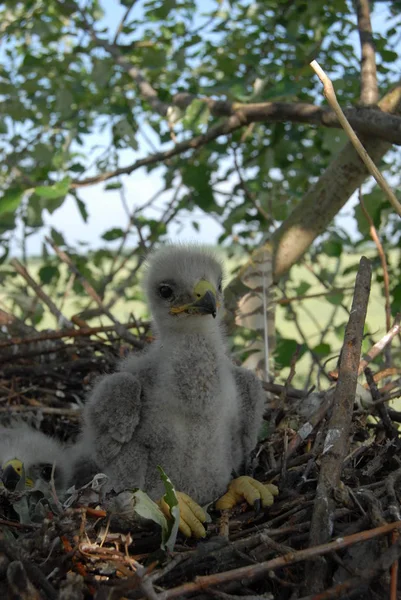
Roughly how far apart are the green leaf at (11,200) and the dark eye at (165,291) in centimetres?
113

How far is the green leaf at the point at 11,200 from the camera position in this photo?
3084mm

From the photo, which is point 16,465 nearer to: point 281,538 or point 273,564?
point 281,538

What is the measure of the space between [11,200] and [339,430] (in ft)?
6.78

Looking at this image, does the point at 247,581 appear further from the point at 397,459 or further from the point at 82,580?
the point at 397,459

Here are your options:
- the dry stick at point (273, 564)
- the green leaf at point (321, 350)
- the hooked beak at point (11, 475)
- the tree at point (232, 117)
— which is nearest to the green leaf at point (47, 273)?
the tree at point (232, 117)

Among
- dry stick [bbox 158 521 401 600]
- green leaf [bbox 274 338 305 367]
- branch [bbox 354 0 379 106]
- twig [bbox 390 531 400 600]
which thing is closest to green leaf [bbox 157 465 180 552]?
dry stick [bbox 158 521 401 600]

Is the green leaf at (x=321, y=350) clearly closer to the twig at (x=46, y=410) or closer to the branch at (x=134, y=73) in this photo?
the twig at (x=46, y=410)

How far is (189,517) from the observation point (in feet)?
6.29

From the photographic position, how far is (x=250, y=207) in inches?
173

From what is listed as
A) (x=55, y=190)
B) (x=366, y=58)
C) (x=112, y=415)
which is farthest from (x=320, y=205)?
(x=112, y=415)

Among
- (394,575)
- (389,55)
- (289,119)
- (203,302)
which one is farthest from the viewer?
(389,55)

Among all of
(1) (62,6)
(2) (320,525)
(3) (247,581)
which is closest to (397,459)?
(2) (320,525)

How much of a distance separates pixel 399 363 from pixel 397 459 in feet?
9.30

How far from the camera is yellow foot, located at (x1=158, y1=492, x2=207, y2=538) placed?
1.88 m
